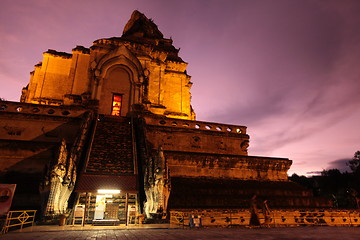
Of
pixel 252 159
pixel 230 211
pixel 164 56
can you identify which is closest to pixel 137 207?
pixel 230 211

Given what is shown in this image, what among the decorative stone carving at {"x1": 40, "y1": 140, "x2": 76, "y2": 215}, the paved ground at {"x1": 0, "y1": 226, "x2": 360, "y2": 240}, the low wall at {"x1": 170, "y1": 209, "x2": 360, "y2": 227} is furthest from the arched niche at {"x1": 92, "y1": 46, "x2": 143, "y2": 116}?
the paved ground at {"x1": 0, "y1": 226, "x2": 360, "y2": 240}

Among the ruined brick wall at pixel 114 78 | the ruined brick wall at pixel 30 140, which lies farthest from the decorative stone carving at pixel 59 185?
the ruined brick wall at pixel 114 78

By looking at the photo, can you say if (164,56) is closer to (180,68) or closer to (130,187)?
(180,68)

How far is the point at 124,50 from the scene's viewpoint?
2395 cm

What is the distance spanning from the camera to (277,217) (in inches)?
475

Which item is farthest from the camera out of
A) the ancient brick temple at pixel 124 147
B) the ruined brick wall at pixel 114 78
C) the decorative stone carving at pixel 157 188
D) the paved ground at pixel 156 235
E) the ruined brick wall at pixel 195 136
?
the ruined brick wall at pixel 114 78

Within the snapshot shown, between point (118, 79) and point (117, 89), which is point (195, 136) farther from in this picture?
point (118, 79)

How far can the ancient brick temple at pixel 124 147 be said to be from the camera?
36.9 feet

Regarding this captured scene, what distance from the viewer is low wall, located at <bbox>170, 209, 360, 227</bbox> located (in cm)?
1098

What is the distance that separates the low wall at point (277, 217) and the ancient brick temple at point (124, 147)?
3.16 feet

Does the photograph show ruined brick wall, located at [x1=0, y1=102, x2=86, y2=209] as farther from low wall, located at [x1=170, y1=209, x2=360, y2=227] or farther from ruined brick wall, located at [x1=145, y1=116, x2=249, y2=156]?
low wall, located at [x1=170, y1=209, x2=360, y2=227]

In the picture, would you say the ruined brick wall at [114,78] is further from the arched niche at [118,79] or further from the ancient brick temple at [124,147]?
the ancient brick temple at [124,147]

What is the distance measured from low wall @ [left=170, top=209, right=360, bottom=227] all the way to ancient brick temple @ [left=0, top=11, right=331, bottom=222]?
96 centimetres

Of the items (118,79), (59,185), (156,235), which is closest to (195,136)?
(118,79)
